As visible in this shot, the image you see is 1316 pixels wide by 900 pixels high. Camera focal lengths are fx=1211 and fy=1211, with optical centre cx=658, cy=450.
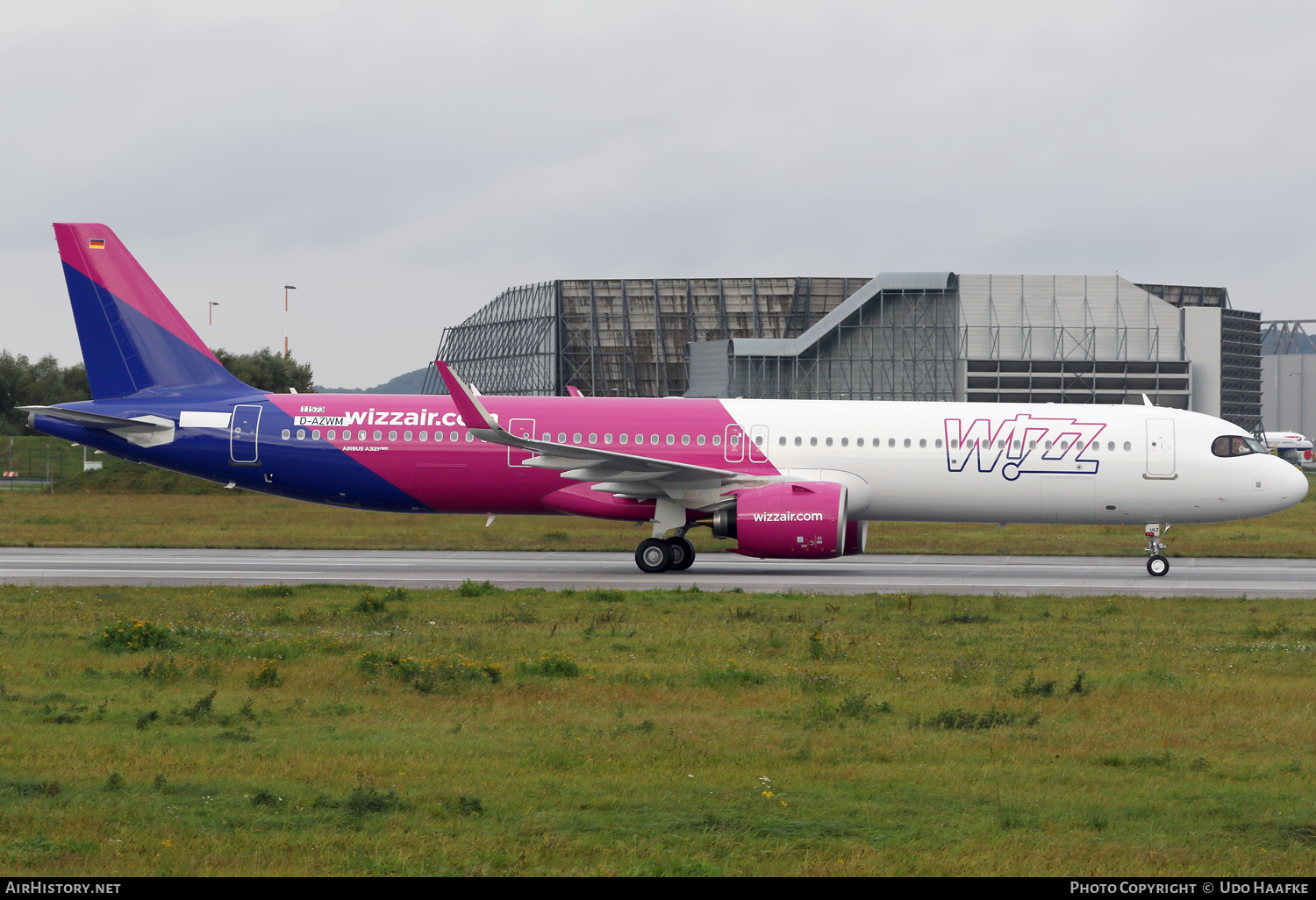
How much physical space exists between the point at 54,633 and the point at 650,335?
8716 cm

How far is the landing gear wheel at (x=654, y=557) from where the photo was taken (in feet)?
78.7

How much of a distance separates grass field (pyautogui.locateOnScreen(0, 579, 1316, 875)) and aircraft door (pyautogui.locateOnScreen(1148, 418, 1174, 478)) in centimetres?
768

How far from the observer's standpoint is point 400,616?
1667 cm

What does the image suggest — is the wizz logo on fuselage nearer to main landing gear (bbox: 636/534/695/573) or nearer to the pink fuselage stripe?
the pink fuselage stripe

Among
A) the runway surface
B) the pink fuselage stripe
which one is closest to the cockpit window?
the runway surface

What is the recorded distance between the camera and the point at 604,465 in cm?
Answer: 2345

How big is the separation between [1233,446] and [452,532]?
61.7 ft

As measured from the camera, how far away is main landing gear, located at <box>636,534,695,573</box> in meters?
24.0

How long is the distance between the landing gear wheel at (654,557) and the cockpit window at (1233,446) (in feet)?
37.1

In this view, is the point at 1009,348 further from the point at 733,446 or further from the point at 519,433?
the point at 519,433

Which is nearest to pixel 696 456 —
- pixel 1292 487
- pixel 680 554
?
pixel 680 554

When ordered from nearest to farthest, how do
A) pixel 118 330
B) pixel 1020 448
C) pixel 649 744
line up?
pixel 649 744 → pixel 1020 448 → pixel 118 330

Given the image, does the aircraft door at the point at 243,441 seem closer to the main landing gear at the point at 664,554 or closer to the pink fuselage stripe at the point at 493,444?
the pink fuselage stripe at the point at 493,444

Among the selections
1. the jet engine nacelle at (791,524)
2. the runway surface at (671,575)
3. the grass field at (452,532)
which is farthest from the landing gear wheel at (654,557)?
the grass field at (452,532)
